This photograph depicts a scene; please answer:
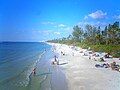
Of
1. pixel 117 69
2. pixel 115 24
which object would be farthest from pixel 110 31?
pixel 117 69

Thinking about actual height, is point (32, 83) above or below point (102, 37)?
below

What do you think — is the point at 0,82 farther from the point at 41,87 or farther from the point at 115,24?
the point at 115,24

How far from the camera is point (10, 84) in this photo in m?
26.2

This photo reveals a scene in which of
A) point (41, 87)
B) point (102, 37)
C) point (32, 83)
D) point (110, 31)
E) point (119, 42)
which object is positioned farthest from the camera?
point (102, 37)

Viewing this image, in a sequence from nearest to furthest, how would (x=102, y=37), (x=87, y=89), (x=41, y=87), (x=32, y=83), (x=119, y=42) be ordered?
(x=87, y=89)
(x=41, y=87)
(x=32, y=83)
(x=119, y=42)
(x=102, y=37)

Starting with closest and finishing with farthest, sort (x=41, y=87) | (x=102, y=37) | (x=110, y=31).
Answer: (x=41, y=87) < (x=110, y=31) < (x=102, y=37)

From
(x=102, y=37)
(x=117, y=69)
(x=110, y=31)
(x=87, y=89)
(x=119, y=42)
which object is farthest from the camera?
(x=102, y=37)

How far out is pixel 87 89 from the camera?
70.8 ft

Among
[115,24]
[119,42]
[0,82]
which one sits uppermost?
[115,24]

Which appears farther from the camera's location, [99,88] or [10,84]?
[10,84]

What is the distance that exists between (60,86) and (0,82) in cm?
819

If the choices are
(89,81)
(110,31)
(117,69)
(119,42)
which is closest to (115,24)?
(110,31)

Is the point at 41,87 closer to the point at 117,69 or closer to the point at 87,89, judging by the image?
the point at 87,89

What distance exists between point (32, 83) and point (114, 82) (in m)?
9.28
